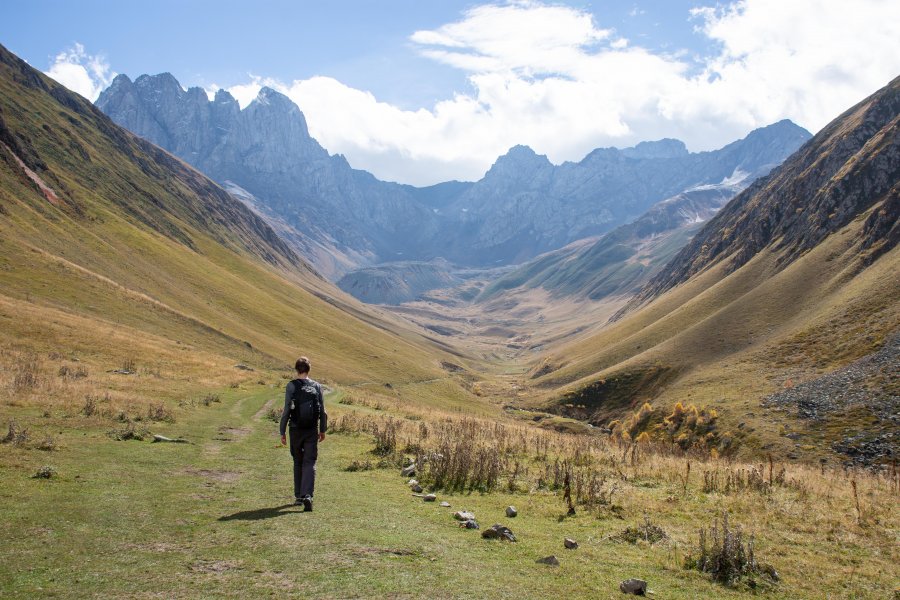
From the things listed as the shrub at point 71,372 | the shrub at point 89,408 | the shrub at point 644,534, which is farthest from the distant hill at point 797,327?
the shrub at point 71,372

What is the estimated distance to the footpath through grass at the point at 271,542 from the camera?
8508mm

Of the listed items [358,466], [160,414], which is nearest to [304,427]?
[358,466]

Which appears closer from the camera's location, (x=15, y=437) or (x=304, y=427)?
(x=304, y=427)

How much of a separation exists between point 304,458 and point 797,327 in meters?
89.7

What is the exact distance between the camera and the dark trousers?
13672 millimetres

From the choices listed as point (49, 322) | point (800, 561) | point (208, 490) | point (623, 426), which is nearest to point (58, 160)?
point (49, 322)

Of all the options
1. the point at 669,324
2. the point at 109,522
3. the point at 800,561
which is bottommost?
the point at 109,522

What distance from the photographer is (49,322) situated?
4884 cm

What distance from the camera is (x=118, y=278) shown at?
312 ft

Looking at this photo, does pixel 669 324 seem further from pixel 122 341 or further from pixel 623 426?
pixel 122 341

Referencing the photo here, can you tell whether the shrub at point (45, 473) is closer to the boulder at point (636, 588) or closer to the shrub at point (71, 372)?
the boulder at point (636, 588)

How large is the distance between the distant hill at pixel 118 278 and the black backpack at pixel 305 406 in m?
34.9

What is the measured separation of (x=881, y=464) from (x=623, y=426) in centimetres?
3665

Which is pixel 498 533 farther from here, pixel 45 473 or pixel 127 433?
pixel 127 433
